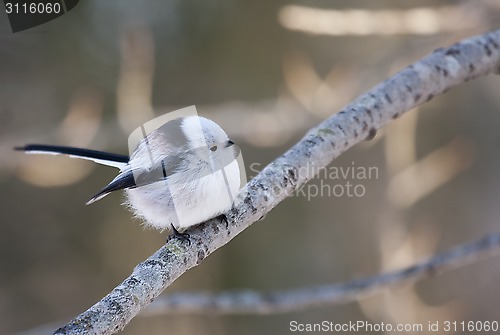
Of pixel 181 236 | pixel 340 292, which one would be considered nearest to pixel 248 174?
pixel 340 292

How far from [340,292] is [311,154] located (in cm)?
34

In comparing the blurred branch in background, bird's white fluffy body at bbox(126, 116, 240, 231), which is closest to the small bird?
bird's white fluffy body at bbox(126, 116, 240, 231)

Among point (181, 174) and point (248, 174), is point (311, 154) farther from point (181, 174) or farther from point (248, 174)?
point (248, 174)

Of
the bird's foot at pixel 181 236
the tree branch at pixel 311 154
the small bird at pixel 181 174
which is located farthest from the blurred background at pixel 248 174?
the bird's foot at pixel 181 236

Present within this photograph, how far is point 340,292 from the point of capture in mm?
1341

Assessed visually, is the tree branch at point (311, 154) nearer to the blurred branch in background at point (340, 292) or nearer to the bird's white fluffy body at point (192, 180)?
the bird's white fluffy body at point (192, 180)

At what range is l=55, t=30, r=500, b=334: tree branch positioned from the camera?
0.92m

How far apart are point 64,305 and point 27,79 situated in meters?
1.20

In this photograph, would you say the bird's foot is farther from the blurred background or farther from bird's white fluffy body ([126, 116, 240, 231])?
the blurred background

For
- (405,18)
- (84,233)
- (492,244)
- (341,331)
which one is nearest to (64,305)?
(84,233)

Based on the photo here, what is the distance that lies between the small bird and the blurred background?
1.13 m

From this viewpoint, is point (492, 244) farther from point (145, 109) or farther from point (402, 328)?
point (145, 109)

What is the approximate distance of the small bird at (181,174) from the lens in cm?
119

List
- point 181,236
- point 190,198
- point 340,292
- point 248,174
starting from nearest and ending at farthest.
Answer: point 181,236, point 190,198, point 340,292, point 248,174
